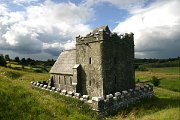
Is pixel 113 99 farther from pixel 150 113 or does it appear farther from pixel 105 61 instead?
pixel 105 61

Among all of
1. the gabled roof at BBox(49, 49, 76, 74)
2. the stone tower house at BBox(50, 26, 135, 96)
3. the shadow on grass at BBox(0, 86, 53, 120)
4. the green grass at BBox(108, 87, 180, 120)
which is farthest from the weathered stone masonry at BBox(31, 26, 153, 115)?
the shadow on grass at BBox(0, 86, 53, 120)

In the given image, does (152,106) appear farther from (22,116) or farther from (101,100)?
(22,116)

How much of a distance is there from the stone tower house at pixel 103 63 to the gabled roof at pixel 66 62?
3.74 meters

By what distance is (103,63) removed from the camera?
2822 cm

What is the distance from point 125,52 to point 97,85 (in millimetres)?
6075

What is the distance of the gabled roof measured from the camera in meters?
36.1

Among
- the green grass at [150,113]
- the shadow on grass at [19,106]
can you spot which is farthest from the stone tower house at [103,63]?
the shadow on grass at [19,106]

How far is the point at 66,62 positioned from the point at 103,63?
11297 mm

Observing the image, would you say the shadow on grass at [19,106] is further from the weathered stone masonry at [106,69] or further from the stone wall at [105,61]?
the stone wall at [105,61]

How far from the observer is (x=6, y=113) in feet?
43.2

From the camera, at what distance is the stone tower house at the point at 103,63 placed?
28.3 metres

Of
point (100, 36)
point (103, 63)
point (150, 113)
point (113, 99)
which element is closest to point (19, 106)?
point (113, 99)

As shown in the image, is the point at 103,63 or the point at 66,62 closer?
the point at 103,63

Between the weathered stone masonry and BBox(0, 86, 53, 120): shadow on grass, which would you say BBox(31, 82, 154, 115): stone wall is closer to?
the weathered stone masonry
